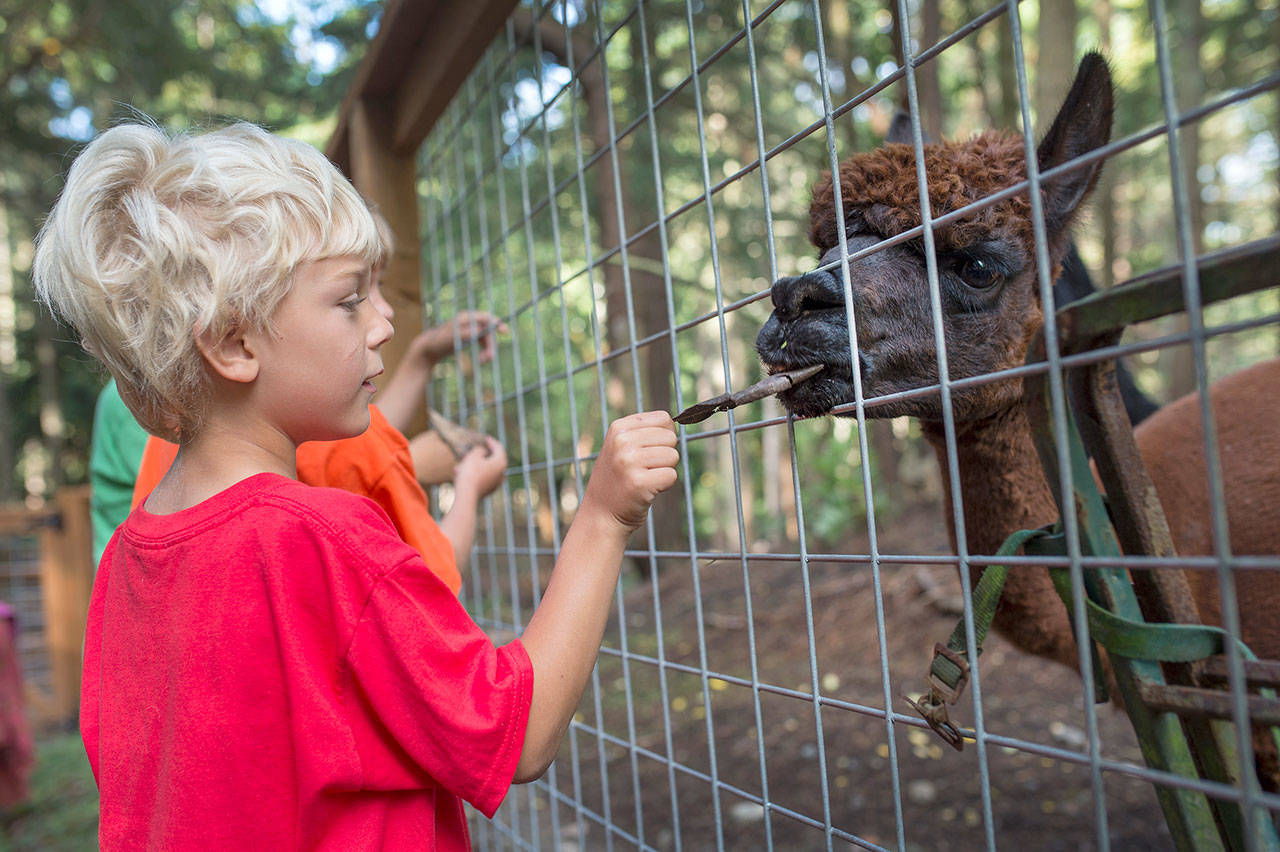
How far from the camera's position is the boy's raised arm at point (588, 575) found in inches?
46.9

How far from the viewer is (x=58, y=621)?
8234 mm

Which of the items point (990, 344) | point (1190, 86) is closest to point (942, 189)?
point (990, 344)

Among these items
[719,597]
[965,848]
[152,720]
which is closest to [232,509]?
[152,720]

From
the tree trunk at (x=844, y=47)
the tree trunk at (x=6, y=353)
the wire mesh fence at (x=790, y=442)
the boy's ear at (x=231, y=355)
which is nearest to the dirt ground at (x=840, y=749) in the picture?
the wire mesh fence at (x=790, y=442)

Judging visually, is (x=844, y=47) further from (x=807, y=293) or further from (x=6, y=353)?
(x=6, y=353)

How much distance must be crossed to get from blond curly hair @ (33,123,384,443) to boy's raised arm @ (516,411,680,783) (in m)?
0.57

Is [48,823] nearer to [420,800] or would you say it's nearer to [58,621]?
[58,621]

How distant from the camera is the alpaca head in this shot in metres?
1.68

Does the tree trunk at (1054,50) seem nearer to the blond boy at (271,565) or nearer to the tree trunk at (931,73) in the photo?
the tree trunk at (931,73)

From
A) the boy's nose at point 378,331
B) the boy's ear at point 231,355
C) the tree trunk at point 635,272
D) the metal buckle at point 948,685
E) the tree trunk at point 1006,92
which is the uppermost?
the tree trunk at point 1006,92

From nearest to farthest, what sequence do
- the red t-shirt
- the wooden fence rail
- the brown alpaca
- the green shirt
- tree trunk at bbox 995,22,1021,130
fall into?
the red t-shirt → the brown alpaca → the green shirt → the wooden fence rail → tree trunk at bbox 995,22,1021,130

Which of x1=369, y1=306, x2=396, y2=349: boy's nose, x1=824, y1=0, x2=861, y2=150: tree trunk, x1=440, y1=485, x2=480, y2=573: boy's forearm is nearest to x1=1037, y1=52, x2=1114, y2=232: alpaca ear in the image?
x1=369, y1=306, x2=396, y2=349: boy's nose

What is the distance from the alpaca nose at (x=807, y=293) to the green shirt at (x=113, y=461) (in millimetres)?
2047

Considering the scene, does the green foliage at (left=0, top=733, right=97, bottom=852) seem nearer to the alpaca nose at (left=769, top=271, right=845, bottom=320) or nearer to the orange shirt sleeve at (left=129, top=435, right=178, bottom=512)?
the orange shirt sleeve at (left=129, top=435, right=178, bottom=512)
